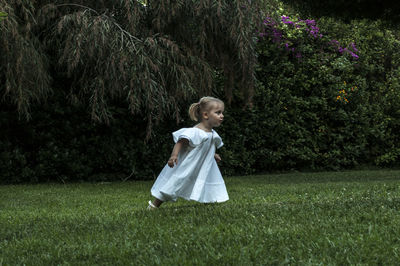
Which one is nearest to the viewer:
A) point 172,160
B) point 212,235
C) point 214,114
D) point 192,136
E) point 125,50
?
point 212,235

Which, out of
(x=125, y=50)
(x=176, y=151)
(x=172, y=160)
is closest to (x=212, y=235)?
(x=172, y=160)

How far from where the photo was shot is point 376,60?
12.4 m

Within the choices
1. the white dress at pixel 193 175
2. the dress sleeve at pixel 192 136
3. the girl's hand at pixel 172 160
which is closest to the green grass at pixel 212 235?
the white dress at pixel 193 175

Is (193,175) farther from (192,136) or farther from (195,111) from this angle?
(195,111)

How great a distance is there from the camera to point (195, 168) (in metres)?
5.14

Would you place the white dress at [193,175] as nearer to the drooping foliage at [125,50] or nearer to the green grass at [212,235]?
the green grass at [212,235]

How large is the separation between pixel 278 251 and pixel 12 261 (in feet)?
5.17

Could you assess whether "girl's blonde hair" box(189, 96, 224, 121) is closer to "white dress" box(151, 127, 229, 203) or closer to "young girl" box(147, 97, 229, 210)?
"young girl" box(147, 97, 229, 210)

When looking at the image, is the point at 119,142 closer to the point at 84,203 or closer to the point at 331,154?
the point at 84,203

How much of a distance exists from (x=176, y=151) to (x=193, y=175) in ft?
1.06

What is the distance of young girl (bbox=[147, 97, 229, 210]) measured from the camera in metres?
4.99

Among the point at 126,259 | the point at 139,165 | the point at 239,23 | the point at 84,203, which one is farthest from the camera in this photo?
the point at 139,165

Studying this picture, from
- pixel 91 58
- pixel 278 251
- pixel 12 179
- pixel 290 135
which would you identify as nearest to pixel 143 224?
pixel 278 251

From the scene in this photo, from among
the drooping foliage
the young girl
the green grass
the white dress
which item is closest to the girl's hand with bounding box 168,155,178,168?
the young girl
